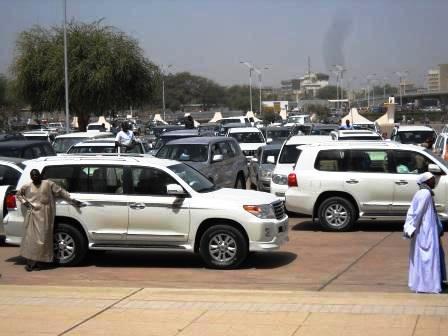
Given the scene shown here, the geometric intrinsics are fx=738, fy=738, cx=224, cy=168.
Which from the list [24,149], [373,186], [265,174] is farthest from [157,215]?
[265,174]

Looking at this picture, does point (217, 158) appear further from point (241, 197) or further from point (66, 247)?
point (66, 247)

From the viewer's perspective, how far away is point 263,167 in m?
20.6

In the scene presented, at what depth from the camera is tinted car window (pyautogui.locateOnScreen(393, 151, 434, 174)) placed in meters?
14.7

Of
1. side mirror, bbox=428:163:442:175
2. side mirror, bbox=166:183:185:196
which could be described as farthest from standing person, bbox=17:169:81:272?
side mirror, bbox=428:163:442:175

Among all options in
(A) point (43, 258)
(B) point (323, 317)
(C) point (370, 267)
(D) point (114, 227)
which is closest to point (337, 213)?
(C) point (370, 267)

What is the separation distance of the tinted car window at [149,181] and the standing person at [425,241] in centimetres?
399

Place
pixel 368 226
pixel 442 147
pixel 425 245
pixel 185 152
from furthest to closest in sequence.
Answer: pixel 442 147 → pixel 185 152 → pixel 368 226 → pixel 425 245

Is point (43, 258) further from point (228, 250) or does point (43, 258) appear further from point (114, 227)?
point (228, 250)

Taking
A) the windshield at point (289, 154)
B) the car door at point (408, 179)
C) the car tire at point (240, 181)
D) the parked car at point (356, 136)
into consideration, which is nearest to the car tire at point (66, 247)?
the car door at point (408, 179)

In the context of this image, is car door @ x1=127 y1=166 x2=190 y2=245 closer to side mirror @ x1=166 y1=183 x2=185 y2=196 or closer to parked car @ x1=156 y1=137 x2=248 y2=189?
side mirror @ x1=166 y1=183 x2=185 y2=196

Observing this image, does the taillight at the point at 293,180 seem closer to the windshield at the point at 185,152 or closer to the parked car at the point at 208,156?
the parked car at the point at 208,156

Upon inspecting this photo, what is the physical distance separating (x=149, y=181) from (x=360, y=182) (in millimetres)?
5013

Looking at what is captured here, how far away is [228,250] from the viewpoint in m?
11.1

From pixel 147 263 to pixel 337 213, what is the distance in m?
4.59
